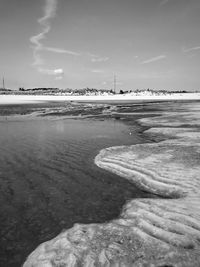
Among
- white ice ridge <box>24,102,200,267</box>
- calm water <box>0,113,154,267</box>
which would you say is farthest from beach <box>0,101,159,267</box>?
white ice ridge <box>24,102,200,267</box>

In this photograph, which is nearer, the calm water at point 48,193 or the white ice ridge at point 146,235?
the white ice ridge at point 146,235

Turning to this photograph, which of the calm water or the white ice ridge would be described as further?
the calm water

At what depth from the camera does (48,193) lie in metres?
5.58

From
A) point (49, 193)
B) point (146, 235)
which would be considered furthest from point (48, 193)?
point (146, 235)

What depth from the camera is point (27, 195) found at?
548 centimetres

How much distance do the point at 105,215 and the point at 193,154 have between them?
459 cm

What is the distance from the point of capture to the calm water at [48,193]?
4.02 meters

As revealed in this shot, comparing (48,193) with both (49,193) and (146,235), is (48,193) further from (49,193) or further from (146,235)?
(146,235)

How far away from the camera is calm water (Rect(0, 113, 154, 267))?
13.2ft

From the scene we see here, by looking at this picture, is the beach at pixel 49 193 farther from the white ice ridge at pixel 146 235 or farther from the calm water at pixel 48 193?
the white ice ridge at pixel 146 235

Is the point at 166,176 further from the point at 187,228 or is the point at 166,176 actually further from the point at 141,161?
the point at 187,228

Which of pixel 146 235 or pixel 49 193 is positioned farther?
pixel 49 193

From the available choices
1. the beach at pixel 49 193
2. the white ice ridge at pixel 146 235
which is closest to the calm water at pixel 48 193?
the beach at pixel 49 193

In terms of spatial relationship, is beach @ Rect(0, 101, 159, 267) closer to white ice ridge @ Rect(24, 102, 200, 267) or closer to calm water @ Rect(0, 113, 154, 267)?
calm water @ Rect(0, 113, 154, 267)
